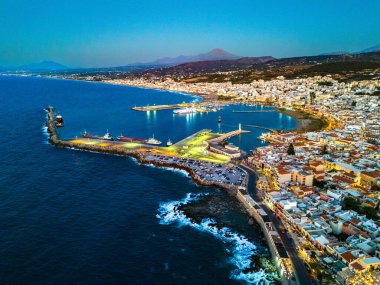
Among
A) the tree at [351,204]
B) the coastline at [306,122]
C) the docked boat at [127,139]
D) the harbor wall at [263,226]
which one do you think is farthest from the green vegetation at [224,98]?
the tree at [351,204]

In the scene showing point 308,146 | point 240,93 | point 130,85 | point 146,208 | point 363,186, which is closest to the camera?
point 146,208

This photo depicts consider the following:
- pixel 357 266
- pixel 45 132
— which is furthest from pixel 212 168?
pixel 45 132

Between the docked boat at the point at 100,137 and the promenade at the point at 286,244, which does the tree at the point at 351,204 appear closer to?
the promenade at the point at 286,244

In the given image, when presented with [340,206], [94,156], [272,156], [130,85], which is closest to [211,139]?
[272,156]

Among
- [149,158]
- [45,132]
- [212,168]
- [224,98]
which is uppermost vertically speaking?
[45,132]

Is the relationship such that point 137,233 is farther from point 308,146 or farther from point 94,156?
point 308,146

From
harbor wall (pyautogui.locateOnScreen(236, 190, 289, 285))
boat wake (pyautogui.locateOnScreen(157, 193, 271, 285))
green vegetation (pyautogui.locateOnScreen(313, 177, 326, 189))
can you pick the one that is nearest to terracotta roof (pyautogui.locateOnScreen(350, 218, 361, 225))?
harbor wall (pyautogui.locateOnScreen(236, 190, 289, 285))

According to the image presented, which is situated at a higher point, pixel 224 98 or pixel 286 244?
pixel 286 244

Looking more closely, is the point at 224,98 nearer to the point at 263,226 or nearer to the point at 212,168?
the point at 212,168
